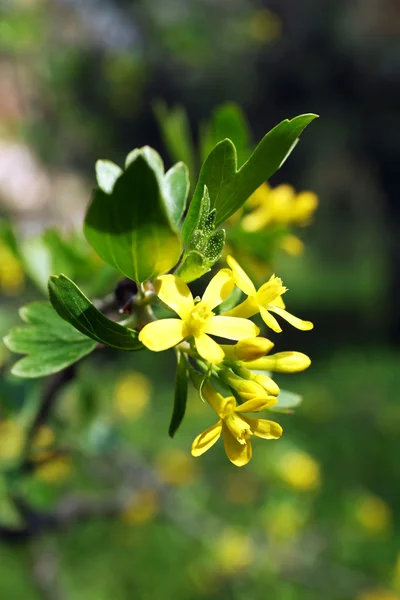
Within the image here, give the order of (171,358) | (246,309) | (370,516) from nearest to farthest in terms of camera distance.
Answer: (246,309)
(370,516)
(171,358)

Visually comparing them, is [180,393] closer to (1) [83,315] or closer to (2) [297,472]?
(1) [83,315]

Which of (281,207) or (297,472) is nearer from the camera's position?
(281,207)

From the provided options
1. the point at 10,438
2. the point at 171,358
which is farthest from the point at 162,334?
the point at 171,358

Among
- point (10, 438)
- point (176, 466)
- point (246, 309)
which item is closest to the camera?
point (246, 309)

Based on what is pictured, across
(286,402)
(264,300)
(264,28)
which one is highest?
(264,300)

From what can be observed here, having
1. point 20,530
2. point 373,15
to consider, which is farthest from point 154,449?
point 373,15

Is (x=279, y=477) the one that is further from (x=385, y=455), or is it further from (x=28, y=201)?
(x=28, y=201)

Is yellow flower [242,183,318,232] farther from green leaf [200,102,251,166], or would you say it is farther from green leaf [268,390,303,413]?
green leaf [268,390,303,413]
